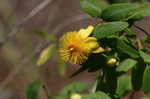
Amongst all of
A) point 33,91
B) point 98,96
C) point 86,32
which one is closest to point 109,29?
point 86,32

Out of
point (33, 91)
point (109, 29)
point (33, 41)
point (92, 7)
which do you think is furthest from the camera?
point (33, 41)

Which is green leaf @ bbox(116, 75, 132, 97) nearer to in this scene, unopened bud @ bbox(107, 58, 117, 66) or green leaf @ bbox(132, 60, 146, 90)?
green leaf @ bbox(132, 60, 146, 90)

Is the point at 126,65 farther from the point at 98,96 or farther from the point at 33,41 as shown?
the point at 33,41

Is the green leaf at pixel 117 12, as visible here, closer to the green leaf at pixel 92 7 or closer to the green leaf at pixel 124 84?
the green leaf at pixel 92 7

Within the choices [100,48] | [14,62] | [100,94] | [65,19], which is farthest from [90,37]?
[65,19]

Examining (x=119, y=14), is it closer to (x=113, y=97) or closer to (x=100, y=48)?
(x=100, y=48)

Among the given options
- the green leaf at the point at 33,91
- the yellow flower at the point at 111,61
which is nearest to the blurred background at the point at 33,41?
the green leaf at the point at 33,91

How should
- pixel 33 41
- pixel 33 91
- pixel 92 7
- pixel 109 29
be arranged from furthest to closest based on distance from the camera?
pixel 33 41, pixel 33 91, pixel 92 7, pixel 109 29
